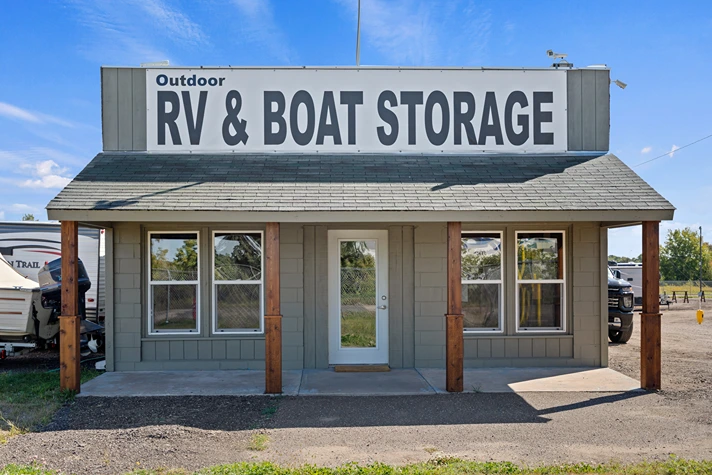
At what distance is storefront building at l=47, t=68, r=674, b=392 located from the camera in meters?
8.96

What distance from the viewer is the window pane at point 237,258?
9.15m

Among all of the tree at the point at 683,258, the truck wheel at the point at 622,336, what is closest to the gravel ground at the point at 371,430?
the truck wheel at the point at 622,336

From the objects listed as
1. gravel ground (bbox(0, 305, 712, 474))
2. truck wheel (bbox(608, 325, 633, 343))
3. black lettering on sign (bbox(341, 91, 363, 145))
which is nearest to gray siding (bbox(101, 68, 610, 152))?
black lettering on sign (bbox(341, 91, 363, 145))

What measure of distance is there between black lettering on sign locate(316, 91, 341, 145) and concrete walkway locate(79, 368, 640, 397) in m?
3.95

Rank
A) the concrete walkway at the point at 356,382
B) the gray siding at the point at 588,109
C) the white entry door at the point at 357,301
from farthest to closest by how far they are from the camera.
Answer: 1. the gray siding at the point at 588,109
2. the white entry door at the point at 357,301
3. the concrete walkway at the point at 356,382

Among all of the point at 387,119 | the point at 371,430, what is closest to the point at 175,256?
the point at 387,119

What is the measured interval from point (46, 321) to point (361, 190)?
6.34 metres

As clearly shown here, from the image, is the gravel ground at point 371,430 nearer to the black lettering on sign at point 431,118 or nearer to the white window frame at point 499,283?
the white window frame at point 499,283

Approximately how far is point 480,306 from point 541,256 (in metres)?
1.39

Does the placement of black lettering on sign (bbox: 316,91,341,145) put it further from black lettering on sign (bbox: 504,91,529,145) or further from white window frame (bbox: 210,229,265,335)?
black lettering on sign (bbox: 504,91,529,145)

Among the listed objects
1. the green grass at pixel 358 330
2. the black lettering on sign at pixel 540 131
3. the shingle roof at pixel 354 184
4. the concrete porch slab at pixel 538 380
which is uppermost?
the black lettering on sign at pixel 540 131

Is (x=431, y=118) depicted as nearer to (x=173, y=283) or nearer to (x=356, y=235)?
(x=356, y=235)

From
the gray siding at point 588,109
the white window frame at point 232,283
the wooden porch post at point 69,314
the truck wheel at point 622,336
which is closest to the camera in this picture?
the wooden porch post at point 69,314

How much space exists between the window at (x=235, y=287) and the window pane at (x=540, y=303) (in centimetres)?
457
